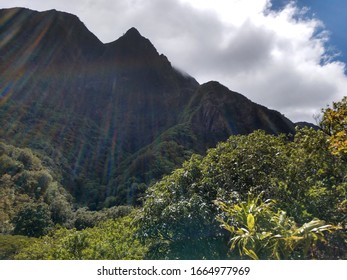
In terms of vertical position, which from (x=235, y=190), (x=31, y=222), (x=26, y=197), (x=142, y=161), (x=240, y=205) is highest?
(x=142, y=161)

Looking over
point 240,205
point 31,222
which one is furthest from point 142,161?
point 240,205

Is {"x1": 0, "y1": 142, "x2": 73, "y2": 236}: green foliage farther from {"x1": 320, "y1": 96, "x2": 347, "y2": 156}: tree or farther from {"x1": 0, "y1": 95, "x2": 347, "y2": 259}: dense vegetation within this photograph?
{"x1": 320, "y1": 96, "x2": 347, "y2": 156}: tree

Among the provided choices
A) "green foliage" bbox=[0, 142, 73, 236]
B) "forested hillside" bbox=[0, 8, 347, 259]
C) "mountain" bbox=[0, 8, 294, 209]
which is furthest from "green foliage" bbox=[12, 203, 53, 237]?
"mountain" bbox=[0, 8, 294, 209]

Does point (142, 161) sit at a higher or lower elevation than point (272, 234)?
higher

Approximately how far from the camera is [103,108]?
394ft

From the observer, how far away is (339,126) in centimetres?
1167

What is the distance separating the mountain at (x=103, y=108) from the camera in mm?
76875

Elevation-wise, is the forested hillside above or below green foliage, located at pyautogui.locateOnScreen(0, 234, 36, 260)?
above

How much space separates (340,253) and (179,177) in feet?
15.3

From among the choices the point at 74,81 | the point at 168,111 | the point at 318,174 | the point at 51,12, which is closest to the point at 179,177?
the point at 318,174

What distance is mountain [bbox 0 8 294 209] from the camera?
252ft

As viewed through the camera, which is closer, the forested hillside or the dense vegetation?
the dense vegetation

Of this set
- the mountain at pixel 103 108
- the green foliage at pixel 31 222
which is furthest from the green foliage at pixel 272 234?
the mountain at pixel 103 108

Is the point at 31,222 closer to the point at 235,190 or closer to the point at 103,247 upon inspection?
the point at 103,247
